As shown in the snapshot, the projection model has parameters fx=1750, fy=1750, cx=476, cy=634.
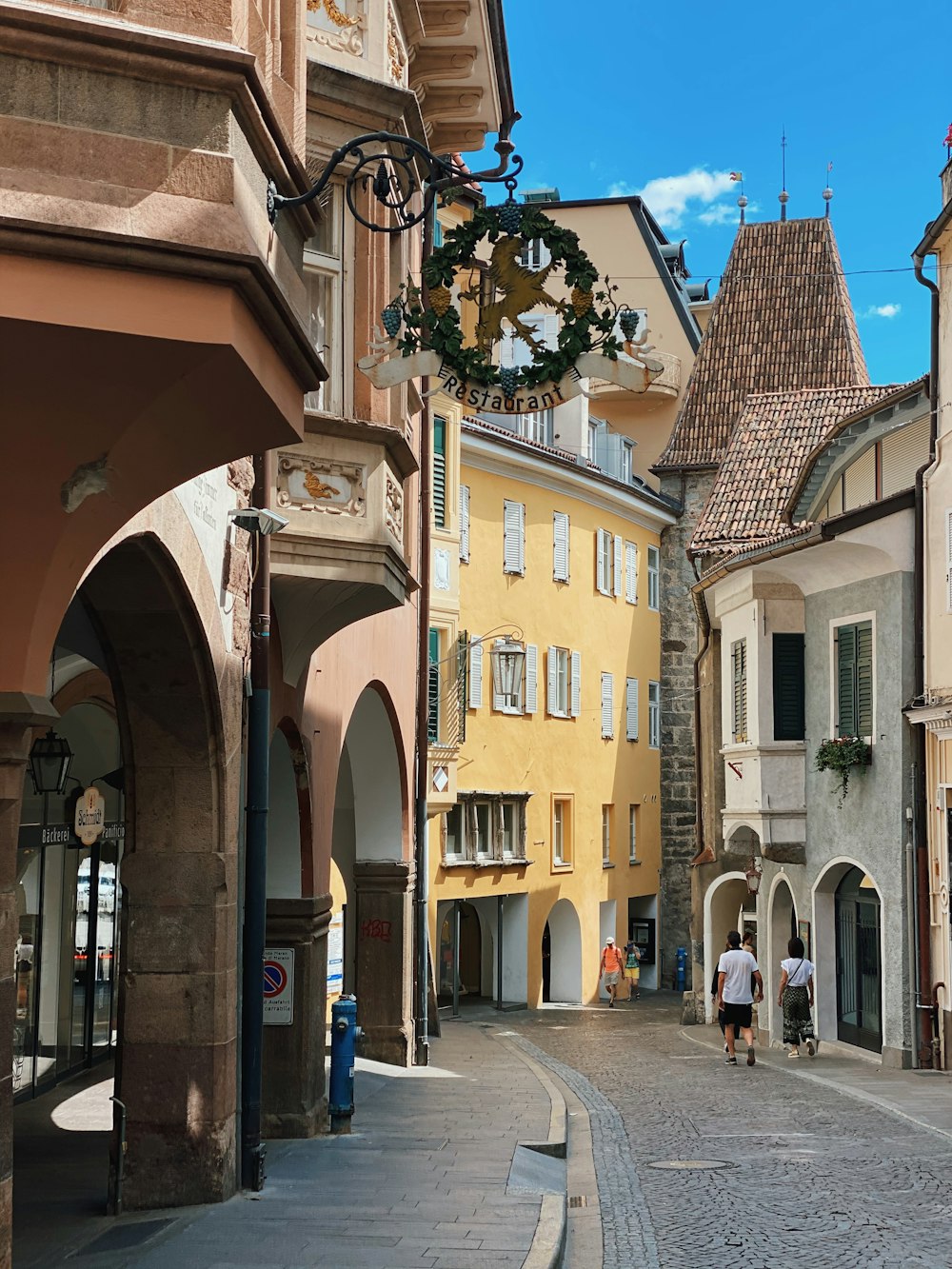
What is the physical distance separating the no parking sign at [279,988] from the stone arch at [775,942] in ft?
47.8

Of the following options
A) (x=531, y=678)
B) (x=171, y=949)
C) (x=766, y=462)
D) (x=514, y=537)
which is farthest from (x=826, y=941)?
(x=171, y=949)

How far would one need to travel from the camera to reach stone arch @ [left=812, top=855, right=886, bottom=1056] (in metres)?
25.3

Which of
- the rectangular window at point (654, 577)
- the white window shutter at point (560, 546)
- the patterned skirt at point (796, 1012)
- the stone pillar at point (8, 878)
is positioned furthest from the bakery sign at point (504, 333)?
the rectangular window at point (654, 577)

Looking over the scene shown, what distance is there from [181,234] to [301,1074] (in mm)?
9702

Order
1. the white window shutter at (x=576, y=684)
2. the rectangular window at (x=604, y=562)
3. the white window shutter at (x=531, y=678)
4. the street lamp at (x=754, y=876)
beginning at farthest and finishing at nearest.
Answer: the rectangular window at (x=604, y=562) → the white window shutter at (x=576, y=684) → the white window shutter at (x=531, y=678) → the street lamp at (x=754, y=876)

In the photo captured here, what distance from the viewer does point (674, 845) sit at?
153 ft

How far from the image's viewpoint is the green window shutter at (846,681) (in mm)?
24438

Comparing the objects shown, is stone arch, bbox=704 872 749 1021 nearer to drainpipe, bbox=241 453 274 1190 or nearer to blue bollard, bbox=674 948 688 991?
blue bollard, bbox=674 948 688 991

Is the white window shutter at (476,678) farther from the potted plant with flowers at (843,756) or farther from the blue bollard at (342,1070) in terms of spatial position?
the blue bollard at (342,1070)

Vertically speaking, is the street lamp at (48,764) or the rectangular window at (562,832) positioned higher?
the street lamp at (48,764)

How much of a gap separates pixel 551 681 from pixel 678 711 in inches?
313

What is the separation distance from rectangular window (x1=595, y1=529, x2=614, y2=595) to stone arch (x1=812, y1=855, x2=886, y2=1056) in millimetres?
17633

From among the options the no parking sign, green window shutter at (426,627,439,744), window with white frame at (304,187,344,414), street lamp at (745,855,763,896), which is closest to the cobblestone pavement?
the no parking sign

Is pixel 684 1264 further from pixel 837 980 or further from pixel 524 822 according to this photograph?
pixel 524 822
